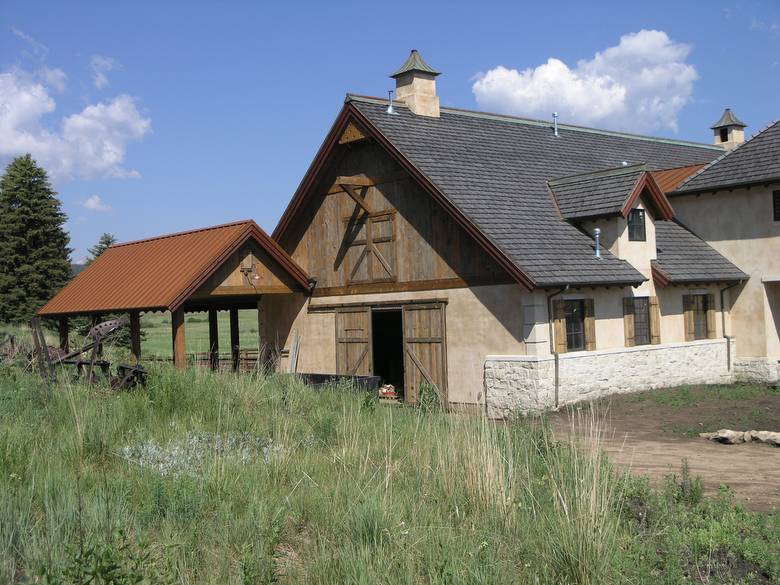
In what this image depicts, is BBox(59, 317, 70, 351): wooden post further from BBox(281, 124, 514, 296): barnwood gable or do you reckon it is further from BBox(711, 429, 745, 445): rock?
BBox(711, 429, 745, 445): rock

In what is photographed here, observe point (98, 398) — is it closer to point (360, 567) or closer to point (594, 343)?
point (360, 567)

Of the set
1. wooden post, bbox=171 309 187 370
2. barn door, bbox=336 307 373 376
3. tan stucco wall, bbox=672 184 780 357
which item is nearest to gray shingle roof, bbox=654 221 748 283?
tan stucco wall, bbox=672 184 780 357

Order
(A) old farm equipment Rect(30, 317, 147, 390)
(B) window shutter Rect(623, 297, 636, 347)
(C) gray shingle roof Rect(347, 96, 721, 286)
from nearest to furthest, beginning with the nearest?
(A) old farm equipment Rect(30, 317, 147, 390) < (C) gray shingle roof Rect(347, 96, 721, 286) < (B) window shutter Rect(623, 297, 636, 347)

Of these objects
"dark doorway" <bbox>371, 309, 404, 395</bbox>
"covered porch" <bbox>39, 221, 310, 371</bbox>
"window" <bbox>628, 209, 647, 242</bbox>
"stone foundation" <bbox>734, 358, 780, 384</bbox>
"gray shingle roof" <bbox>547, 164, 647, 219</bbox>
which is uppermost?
"gray shingle roof" <bbox>547, 164, 647, 219</bbox>

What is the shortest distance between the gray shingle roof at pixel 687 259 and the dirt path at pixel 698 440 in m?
3.07

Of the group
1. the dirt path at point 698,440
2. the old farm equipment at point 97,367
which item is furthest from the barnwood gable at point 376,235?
the old farm equipment at point 97,367

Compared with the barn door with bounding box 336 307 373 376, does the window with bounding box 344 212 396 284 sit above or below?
above

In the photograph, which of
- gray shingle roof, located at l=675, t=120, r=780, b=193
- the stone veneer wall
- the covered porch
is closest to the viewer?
the stone veneer wall

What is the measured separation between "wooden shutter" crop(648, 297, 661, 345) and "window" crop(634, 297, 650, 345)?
8 cm

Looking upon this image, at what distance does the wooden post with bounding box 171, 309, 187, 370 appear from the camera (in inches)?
753

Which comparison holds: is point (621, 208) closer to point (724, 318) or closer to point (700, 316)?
point (700, 316)

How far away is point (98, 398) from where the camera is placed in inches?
479

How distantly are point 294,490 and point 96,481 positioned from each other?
79.9 inches

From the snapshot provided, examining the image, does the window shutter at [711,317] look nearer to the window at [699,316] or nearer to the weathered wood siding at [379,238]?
the window at [699,316]
